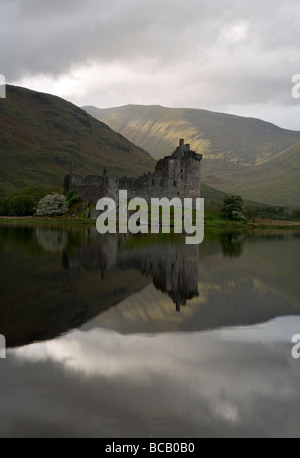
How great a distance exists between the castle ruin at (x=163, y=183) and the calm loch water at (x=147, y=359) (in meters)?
58.7

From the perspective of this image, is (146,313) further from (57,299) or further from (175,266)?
(175,266)

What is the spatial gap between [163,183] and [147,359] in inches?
2667

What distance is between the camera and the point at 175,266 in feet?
67.5

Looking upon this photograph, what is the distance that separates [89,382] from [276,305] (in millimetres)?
7744

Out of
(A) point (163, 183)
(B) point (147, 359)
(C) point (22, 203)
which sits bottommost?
(B) point (147, 359)

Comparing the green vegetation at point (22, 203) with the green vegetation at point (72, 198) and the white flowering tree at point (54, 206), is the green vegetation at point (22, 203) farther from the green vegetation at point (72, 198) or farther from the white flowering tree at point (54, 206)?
the green vegetation at point (72, 198)

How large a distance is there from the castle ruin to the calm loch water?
5871 cm

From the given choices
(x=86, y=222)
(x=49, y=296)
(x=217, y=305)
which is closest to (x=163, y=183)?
(x=86, y=222)

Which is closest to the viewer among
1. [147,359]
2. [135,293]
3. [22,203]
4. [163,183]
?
[147,359]

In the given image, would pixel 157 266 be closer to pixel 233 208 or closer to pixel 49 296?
pixel 49 296

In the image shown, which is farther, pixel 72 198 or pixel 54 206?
pixel 72 198

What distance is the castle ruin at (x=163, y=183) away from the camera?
74062 mm

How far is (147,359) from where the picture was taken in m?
7.54

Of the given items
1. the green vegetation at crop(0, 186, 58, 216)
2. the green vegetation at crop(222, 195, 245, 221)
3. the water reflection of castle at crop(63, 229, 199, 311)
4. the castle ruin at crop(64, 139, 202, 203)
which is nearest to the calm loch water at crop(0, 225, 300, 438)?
the water reflection of castle at crop(63, 229, 199, 311)
